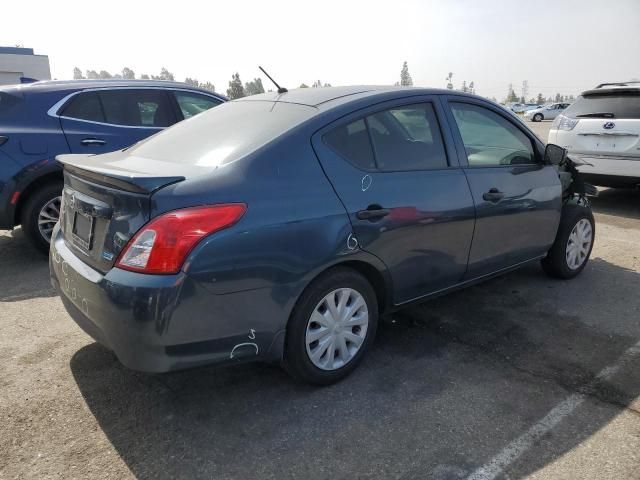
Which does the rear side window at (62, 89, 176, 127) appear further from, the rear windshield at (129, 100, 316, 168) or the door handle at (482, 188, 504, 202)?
the door handle at (482, 188, 504, 202)

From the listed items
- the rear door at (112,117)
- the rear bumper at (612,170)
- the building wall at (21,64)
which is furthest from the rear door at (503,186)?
the building wall at (21,64)

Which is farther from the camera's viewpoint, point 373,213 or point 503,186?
point 503,186

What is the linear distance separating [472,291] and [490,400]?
5.53 feet

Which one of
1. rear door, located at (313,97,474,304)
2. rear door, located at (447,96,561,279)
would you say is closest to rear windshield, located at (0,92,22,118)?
rear door, located at (313,97,474,304)

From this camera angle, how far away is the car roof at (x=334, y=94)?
3.06 metres

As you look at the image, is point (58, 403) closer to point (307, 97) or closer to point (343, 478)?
point (343, 478)

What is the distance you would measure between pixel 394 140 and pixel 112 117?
12.5 ft

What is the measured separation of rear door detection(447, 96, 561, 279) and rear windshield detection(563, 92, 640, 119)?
3523 millimetres

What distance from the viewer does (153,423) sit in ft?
8.64

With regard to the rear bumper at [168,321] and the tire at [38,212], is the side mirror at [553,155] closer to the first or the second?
the rear bumper at [168,321]

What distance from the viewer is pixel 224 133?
117 inches

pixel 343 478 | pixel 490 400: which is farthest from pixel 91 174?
pixel 490 400

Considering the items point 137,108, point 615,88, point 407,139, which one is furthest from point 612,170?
point 137,108

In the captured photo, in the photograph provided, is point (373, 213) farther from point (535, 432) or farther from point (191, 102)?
point (191, 102)
